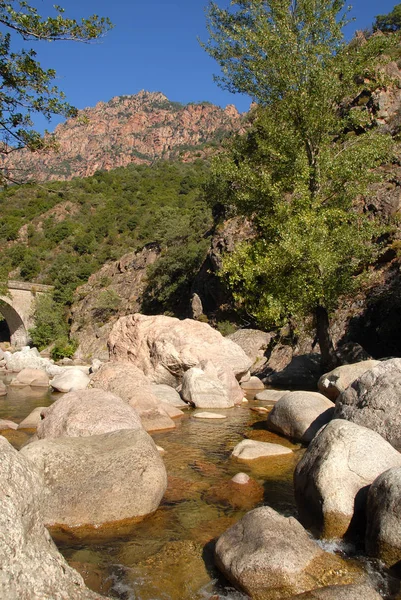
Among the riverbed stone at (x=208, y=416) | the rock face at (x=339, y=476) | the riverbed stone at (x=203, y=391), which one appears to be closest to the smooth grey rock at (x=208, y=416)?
the riverbed stone at (x=208, y=416)

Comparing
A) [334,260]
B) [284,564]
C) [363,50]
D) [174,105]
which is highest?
[174,105]

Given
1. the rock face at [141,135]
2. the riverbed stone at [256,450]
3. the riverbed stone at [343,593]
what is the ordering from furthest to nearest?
the rock face at [141,135], the riverbed stone at [256,450], the riverbed stone at [343,593]

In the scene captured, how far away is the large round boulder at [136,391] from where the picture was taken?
10562mm

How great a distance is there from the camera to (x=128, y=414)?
8227 millimetres

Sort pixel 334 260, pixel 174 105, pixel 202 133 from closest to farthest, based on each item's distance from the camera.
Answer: pixel 334 260 → pixel 202 133 → pixel 174 105

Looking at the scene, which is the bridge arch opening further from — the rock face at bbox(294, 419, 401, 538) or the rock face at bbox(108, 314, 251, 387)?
the rock face at bbox(294, 419, 401, 538)

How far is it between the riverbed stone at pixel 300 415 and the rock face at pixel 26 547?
6.29 meters

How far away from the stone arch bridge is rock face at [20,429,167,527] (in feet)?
165

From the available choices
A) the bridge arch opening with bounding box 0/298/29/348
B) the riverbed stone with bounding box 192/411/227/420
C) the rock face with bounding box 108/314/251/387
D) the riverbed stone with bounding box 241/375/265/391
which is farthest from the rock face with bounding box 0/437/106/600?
the bridge arch opening with bounding box 0/298/29/348

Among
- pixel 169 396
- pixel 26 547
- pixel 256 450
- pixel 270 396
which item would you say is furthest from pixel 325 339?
pixel 26 547

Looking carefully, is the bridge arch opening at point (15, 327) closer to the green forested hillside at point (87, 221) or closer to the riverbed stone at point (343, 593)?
the green forested hillside at point (87, 221)

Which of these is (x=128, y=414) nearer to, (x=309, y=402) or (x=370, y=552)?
(x=309, y=402)

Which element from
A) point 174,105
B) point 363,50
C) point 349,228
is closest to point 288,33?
point 363,50

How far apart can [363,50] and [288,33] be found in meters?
2.71
